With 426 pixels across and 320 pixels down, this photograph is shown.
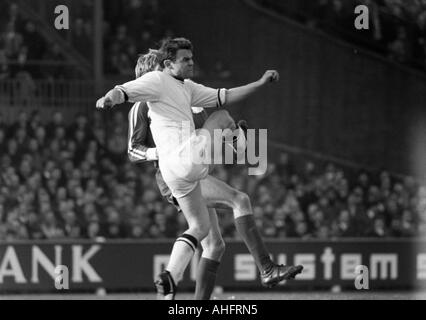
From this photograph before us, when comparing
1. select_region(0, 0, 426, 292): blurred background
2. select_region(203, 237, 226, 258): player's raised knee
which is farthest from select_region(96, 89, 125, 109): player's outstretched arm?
select_region(0, 0, 426, 292): blurred background

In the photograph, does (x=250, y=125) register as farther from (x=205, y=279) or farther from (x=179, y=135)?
(x=179, y=135)

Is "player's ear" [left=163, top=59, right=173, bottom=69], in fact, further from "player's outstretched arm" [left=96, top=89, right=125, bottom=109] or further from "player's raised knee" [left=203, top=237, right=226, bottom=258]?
"player's raised knee" [left=203, top=237, right=226, bottom=258]

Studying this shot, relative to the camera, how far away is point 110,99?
7.29 meters

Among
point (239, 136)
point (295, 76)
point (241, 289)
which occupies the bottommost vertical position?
point (241, 289)

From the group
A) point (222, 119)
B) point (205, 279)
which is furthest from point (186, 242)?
point (222, 119)

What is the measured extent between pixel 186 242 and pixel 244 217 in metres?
0.63

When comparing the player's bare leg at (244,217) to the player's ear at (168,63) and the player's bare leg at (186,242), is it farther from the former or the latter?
the player's ear at (168,63)

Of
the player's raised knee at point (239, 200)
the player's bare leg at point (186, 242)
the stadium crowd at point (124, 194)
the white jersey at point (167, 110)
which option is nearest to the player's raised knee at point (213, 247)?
the player's raised knee at point (239, 200)

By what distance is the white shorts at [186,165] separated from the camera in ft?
25.3

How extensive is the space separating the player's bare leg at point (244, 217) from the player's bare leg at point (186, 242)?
0.73ft

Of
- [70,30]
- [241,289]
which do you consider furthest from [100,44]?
[241,289]

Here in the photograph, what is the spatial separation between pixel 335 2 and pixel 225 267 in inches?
200
